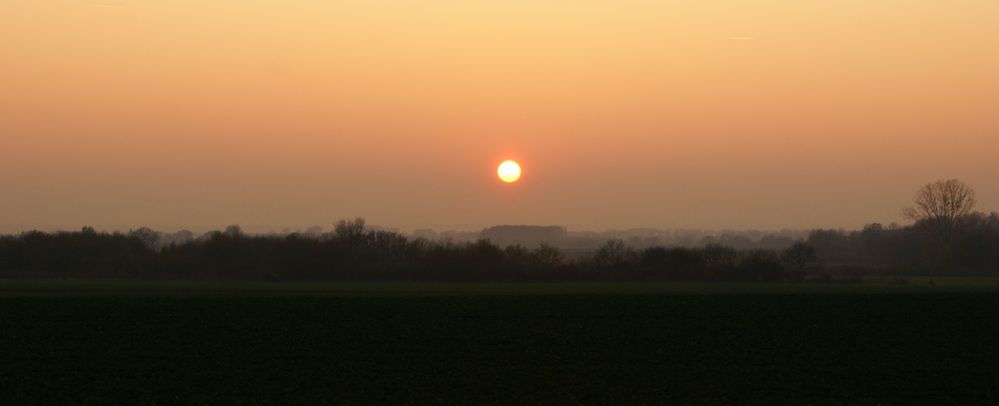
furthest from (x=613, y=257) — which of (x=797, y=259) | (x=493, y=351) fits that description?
(x=493, y=351)

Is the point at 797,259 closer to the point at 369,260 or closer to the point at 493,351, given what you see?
the point at 369,260

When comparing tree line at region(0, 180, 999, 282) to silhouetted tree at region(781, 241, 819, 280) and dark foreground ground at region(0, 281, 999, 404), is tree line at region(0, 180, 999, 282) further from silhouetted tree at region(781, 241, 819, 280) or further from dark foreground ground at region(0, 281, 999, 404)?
dark foreground ground at region(0, 281, 999, 404)

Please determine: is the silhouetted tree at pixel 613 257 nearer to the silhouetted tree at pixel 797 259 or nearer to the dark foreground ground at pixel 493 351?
the silhouetted tree at pixel 797 259

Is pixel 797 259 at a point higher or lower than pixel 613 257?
lower

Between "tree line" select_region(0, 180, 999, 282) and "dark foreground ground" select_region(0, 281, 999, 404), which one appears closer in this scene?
"dark foreground ground" select_region(0, 281, 999, 404)

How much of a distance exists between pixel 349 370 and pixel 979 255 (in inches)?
3884

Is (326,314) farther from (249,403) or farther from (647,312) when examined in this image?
(249,403)

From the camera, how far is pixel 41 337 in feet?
119

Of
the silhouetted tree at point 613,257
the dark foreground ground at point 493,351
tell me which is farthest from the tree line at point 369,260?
the dark foreground ground at point 493,351

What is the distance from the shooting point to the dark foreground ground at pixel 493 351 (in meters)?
27.5

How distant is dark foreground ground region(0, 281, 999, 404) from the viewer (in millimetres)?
27484

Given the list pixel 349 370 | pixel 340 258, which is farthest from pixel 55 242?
pixel 349 370

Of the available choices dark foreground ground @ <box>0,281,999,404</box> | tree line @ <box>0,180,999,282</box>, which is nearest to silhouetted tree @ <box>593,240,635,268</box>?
tree line @ <box>0,180,999,282</box>

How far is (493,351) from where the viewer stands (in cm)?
3444
